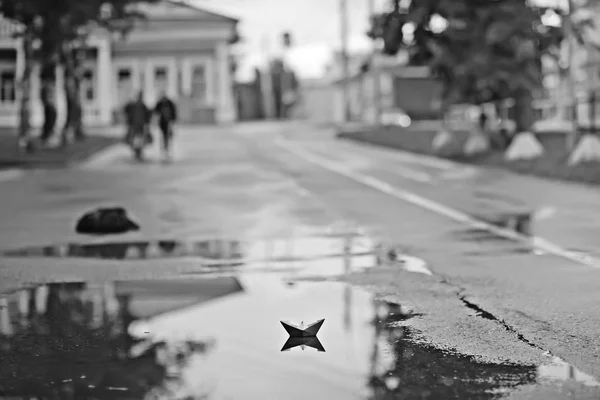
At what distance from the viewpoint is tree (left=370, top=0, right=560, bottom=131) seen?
37562mm

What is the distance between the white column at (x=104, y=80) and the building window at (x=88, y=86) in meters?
0.91

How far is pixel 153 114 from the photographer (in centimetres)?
3934

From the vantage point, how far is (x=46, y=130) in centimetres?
Result: 4481

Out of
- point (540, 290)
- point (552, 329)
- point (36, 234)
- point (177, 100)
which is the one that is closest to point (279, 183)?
point (36, 234)

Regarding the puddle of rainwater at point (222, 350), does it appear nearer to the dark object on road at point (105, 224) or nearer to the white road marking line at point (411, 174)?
the dark object on road at point (105, 224)

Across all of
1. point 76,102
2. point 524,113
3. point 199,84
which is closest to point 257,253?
point 524,113

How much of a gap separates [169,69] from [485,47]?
154 feet

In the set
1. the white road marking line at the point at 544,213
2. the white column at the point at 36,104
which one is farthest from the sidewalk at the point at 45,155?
the white column at the point at 36,104

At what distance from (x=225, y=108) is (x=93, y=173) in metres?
51.5

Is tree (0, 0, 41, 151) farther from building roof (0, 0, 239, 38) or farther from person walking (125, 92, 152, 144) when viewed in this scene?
building roof (0, 0, 239, 38)

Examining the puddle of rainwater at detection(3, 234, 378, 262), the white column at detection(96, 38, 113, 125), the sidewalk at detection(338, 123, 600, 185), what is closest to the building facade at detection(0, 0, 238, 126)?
the white column at detection(96, 38, 113, 125)

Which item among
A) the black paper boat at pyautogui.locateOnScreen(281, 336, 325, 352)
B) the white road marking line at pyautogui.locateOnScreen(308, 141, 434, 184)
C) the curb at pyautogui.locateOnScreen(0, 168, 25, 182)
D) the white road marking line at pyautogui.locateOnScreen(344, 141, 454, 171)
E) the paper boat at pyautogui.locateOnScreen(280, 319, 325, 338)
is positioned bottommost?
the white road marking line at pyautogui.locateOnScreen(344, 141, 454, 171)

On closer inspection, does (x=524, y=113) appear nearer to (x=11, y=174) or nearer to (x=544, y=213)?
(x=11, y=174)

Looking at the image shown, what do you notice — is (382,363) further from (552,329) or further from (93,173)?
(93,173)
